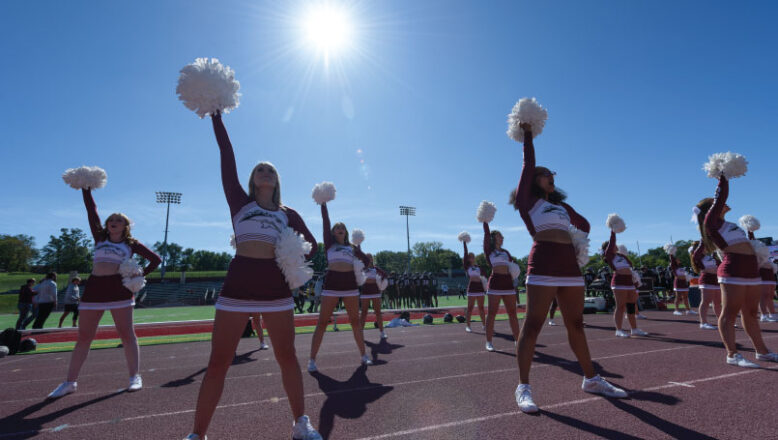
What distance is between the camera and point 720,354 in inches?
233

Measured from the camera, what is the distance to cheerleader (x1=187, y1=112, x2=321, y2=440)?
Result: 260 cm

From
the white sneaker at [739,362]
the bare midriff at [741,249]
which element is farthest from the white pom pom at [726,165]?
the white sneaker at [739,362]

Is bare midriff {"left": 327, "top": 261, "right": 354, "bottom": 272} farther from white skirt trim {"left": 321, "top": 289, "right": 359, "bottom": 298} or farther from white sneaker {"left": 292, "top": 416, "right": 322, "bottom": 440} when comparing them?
white sneaker {"left": 292, "top": 416, "right": 322, "bottom": 440}

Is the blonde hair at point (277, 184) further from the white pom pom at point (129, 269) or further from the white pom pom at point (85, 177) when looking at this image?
the white pom pom at point (85, 177)

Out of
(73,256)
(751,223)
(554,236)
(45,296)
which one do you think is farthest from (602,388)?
(73,256)

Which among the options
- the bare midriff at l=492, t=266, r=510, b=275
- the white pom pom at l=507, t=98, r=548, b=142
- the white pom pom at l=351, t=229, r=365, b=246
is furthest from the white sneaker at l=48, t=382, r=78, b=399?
the bare midriff at l=492, t=266, r=510, b=275

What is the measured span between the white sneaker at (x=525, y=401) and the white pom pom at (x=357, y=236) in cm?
618

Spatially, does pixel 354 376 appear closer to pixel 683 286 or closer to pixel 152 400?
pixel 152 400

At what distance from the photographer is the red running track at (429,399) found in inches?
120

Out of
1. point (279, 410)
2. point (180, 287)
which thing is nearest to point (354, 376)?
point (279, 410)

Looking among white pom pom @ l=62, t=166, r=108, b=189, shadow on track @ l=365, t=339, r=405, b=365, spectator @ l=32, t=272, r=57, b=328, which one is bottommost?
shadow on track @ l=365, t=339, r=405, b=365

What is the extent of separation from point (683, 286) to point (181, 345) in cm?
1662

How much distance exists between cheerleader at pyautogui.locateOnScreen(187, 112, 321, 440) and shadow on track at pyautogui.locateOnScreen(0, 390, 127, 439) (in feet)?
6.99

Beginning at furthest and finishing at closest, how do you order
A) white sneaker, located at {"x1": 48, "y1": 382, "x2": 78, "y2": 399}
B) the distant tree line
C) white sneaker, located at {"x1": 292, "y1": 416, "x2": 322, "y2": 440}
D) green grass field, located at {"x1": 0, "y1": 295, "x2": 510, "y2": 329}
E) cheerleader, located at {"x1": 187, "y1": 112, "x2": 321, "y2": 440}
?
the distant tree line → green grass field, located at {"x1": 0, "y1": 295, "x2": 510, "y2": 329} → white sneaker, located at {"x1": 48, "y1": 382, "x2": 78, "y2": 399} → white sneaker, located at {"x1": 292, "y1": 416, "x2": 322, "y2": 440} → cheerleader, located at {"x1": 187, "y1": 112, "x2": 321, "y2": 440}
